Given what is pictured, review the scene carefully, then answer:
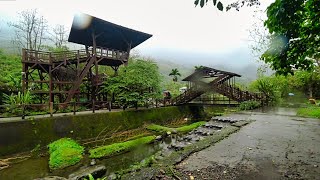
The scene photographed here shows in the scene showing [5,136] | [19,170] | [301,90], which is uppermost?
[301,90]

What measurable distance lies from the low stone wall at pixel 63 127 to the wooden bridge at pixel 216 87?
243 inches

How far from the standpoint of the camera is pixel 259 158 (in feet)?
19.3

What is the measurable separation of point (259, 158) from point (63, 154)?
8.35 metres

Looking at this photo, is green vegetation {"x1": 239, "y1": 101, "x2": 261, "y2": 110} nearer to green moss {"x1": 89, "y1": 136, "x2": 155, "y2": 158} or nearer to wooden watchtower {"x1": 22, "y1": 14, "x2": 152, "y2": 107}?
green moss {"x1": 89, "y1": 136, "x2": 155, "y2": 158}

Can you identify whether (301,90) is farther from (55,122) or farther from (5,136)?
(5,136)

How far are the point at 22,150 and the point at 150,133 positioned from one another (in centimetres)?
794

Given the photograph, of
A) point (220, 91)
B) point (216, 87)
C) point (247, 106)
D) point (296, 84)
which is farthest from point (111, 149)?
point (296, 84)

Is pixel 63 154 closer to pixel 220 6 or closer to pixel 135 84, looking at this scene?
pixel 135 84

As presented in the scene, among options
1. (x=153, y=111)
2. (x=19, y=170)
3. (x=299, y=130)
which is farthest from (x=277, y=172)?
(x=153, y=111)

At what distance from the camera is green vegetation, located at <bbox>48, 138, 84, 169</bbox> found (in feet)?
31.5

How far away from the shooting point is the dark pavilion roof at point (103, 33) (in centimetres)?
1799

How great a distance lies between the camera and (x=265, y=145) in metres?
7.14

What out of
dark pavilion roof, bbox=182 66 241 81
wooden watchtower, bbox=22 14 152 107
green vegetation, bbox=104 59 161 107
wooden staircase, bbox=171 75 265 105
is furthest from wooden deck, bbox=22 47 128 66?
wooden staircase, bbox=171 75 265 105

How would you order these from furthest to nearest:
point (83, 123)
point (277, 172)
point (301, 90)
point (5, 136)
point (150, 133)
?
point (301, 90) → point (150, 133) → point (83, 123) → point (5, 136) → point (277, 172)
